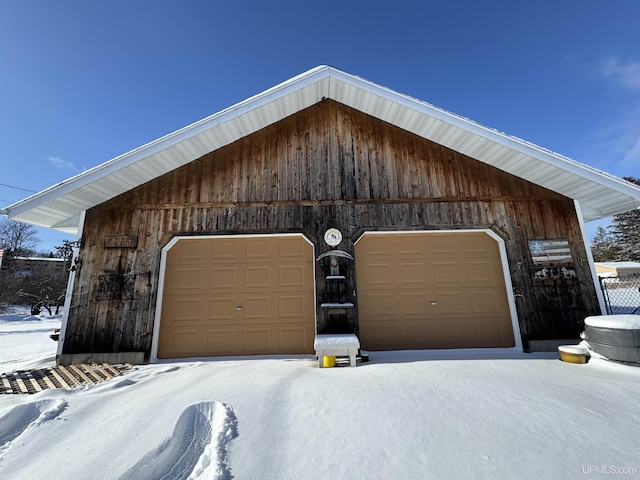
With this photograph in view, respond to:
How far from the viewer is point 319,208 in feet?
19.6

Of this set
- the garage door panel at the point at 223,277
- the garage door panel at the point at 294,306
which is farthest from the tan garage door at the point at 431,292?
the garage door panel at the point at 223,277

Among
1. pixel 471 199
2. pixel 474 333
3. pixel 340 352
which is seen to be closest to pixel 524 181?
pixel 471 199

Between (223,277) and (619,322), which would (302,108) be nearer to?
(223,277)

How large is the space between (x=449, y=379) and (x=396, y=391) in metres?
0.85

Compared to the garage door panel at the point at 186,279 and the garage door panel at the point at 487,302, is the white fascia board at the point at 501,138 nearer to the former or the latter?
the garage door panel at the point at 487,302

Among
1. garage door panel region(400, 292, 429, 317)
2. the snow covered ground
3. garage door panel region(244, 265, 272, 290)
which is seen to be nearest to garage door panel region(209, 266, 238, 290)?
garage door panel region(244, 265, 272, 290)

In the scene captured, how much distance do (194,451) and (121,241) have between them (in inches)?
199

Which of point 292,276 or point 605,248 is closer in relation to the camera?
point 292,276

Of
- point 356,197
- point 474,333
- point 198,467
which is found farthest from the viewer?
point 356,197

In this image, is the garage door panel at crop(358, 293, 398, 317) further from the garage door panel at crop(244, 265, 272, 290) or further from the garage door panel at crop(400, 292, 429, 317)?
the garage door panel at crop(244, 265, 272, 290)

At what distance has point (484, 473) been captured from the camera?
5.88 feet

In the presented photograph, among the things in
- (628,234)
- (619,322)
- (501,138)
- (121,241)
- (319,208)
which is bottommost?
(619,322)

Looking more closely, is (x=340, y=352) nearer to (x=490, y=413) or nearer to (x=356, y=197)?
(x=490, y=413)

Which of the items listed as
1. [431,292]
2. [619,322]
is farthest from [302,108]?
[619,322]
